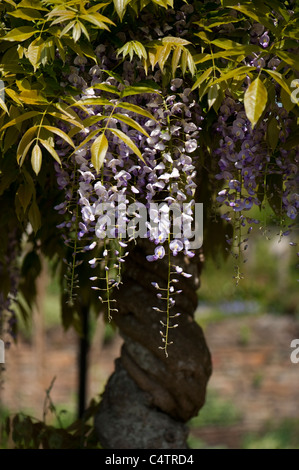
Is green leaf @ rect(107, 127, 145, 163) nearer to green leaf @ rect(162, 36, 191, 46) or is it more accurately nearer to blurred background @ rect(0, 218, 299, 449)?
green leaf @ rect(162, 36, 191, 46)

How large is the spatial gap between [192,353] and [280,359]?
3.91m

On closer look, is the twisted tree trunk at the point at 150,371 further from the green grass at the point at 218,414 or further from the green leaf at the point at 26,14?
the green grass at the point at 218,414

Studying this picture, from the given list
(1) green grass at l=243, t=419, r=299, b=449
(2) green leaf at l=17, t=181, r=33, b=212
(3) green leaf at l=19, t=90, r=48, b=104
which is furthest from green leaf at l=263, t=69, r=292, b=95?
(1) green grass at l=243, t=419, r=299, b=449

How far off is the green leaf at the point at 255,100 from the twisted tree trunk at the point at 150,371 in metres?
0.69

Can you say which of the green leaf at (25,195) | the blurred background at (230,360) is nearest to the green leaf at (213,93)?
the green leaf at (25,195)

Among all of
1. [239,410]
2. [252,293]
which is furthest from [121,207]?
[252,293]

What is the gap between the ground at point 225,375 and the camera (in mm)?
4529

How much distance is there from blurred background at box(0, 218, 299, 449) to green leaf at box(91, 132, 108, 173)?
2.64m

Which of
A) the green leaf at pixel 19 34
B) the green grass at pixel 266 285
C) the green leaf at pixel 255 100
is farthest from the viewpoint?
the green grass at pixel 266 285

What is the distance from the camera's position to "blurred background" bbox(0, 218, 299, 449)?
175 inches

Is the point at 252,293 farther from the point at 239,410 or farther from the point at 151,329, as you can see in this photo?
the point at 151,329

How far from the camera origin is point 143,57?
120cm

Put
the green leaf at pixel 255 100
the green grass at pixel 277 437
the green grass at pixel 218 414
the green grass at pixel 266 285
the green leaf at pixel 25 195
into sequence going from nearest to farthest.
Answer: the green leaf at pixel 255 100 → the green leaf at pixel 25 195 → the green grass at pixel 277 437 → the green grass at pixel 218 414 → the green grass at pixel 266 285
